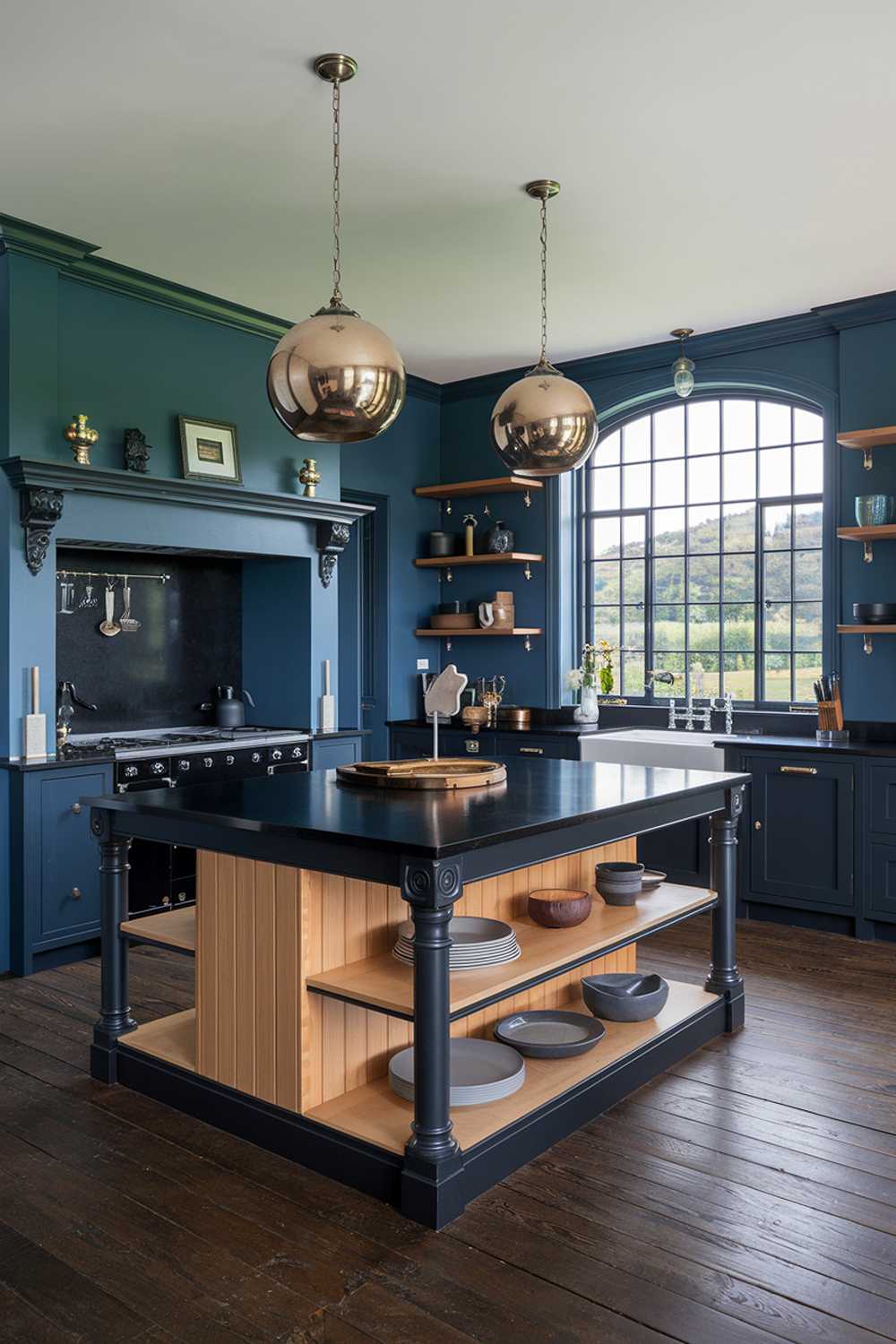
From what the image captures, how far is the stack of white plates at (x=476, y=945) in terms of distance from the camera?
2.75 metres

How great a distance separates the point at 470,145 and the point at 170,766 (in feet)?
9.40

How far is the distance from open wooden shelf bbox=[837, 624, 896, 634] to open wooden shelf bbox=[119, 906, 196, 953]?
11.2ft

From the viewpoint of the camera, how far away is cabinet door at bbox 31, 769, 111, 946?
4320mm

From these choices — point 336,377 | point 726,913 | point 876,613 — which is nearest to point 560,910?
point 726,913

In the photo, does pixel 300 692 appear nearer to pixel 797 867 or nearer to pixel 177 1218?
pixel 797 867

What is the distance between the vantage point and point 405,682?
22.9 feet

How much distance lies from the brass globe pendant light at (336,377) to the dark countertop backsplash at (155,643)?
280cm

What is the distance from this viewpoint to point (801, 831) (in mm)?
5074

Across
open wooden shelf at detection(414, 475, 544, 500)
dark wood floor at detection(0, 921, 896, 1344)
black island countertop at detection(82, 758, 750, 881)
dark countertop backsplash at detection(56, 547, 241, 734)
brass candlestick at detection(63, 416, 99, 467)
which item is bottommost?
dark wood floor at detection(0, 921, 896, 1344)

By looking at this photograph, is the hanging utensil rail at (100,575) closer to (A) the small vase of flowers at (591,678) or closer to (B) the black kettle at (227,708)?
(B) the black kettle at (227,708)

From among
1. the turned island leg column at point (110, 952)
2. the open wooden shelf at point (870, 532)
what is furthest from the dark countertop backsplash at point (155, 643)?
the open wooden shelf at point (870, 532)

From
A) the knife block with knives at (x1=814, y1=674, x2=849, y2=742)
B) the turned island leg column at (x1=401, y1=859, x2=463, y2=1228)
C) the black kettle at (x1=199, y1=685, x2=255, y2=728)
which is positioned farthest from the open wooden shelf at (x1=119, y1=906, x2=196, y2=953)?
the knife block with knives at (x1=814, y1=674, x2=849, y2=742)

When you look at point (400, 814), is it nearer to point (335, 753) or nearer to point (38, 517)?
point (38, 517)

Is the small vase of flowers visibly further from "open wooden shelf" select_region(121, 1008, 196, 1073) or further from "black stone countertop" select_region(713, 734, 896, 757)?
"open wooden shelf" select_region(121, 1008, 196, 1073)
